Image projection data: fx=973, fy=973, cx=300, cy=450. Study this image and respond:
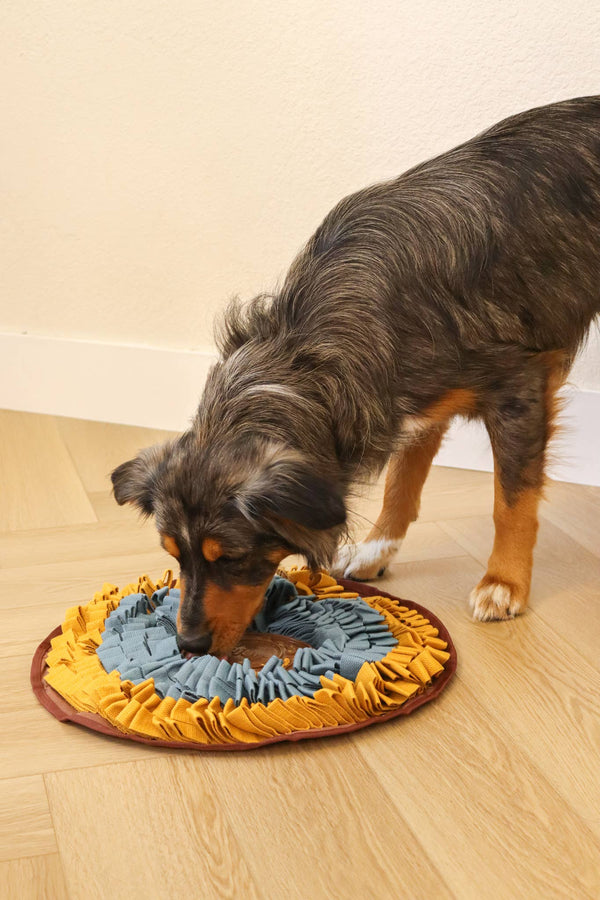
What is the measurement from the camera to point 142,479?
2252 millimetres

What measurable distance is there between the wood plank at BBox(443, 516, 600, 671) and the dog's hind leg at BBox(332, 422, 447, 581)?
28 cm

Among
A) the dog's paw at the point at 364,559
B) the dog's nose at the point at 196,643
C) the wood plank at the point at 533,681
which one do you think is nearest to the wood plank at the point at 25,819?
the dog's nose at the point at 196,643

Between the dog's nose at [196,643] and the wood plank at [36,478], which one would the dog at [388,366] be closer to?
the dog's nose at [196,643]

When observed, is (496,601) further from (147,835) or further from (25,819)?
(25,819)

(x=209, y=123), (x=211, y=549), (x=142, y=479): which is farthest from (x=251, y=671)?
(x=209, y=123)

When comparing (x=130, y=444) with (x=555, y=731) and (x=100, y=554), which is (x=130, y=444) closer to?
(x=100, y=554)

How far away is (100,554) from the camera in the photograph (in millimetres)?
3029

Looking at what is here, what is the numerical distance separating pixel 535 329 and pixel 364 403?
1.86 ft

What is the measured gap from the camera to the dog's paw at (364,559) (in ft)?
9.24

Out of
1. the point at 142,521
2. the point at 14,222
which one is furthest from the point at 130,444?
the point at 14,222

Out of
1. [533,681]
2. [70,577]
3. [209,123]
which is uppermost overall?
[209,123]

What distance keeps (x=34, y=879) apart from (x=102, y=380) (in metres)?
3.07

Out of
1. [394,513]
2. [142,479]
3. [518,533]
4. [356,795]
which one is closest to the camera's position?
[356,795]

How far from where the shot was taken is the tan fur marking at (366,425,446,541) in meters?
2.92
